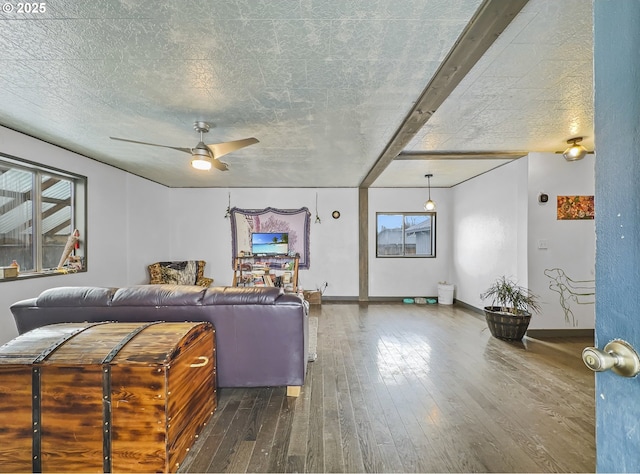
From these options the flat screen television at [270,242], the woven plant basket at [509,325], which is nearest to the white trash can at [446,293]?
the woven plant basket at [509,325]

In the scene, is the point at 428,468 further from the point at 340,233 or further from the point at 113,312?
the point at 340,233

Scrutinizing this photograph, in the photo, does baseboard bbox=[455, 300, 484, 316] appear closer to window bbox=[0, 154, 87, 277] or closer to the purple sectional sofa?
the purple sectional sofa

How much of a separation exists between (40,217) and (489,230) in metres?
6.45

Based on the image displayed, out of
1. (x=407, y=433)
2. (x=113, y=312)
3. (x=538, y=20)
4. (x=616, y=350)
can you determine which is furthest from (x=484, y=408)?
(x=113, y=312)

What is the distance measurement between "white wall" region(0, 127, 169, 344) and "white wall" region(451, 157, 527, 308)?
612cm

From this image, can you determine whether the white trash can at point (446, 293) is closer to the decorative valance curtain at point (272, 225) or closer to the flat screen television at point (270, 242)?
A: the decorative valance curtain at point (272, 225)

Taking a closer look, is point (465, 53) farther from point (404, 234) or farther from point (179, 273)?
point (179, 273)

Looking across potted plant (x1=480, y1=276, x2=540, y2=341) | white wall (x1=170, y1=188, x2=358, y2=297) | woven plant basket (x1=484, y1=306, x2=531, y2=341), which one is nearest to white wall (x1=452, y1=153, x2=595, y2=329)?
potted plant (x1=480, y1=276, x2=540, y2=341)

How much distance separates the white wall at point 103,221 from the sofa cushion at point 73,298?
4.65ft

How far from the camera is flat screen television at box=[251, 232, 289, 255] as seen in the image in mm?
6477

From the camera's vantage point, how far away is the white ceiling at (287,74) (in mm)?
1604

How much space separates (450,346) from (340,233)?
11.2 ft

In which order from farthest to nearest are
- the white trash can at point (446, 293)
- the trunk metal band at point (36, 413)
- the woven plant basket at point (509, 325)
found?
1. the white trash can at point (446, 293)
2. the woven plant basket at point (509, 325)
3. the trunk metal band at point (36, 413)

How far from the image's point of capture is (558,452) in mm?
1843
